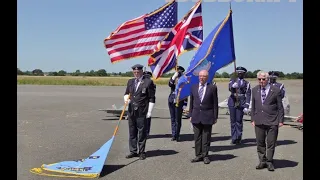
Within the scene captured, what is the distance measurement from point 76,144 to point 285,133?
21.6 ft

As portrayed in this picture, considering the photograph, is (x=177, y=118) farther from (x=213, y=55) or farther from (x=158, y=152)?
(x=213, y=55)

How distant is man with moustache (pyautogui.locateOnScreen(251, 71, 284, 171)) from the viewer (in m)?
7.34

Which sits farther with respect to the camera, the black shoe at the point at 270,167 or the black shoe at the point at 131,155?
the black shoe at the point at 131,155

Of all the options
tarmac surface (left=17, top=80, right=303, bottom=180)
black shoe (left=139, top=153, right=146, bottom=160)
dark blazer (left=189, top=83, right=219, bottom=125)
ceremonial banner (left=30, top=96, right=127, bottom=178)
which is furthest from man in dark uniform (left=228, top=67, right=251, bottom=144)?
ceremonial banner (left=30, top=96, right=127, bottom=178)

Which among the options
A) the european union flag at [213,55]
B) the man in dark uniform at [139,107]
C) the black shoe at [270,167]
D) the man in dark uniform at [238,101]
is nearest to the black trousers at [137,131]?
the man in dark uniform at [139,107]

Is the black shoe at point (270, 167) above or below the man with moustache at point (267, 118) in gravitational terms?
below

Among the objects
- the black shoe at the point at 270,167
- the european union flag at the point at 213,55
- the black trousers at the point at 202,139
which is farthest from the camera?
the european union flag at the point at 213,55

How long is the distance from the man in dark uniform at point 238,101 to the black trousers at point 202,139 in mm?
2099

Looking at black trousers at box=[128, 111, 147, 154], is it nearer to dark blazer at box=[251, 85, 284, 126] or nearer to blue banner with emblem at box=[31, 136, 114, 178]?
blue banner with emblem at box=[31, 136, 114, 178]

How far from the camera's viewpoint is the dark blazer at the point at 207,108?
315 inches

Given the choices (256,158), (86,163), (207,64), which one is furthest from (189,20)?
(86,163)

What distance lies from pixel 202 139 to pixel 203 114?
1.76ft

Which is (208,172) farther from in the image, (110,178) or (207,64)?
(207,64)

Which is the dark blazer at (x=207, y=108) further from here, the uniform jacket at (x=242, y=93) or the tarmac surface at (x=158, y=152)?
the uniform jacket at (x=242, y=93)
